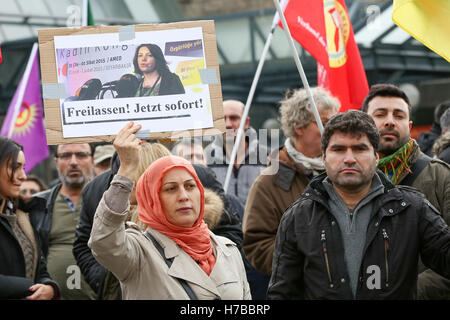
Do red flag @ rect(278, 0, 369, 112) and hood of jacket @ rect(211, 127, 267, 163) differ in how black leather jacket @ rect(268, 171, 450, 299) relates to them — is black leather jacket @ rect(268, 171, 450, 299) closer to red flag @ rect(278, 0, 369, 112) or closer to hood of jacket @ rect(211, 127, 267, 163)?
red flag @ rect(278, 0, 369, 112)

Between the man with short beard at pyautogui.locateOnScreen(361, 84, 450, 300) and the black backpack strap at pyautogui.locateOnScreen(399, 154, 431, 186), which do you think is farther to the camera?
the black backpack strap at pyautogui.locateOnScreen(399, 154, 431, 186)

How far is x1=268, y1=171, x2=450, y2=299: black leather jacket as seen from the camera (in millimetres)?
3949

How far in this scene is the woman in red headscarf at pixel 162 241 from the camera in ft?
12.4

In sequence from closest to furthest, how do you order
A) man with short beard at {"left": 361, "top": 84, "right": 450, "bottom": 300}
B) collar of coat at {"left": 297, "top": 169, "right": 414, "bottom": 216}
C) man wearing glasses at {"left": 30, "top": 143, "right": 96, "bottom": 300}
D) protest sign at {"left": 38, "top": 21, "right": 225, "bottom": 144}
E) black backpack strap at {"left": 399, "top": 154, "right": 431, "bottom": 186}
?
collar of coat at {"left": 297, "top": 169, "right": 414, "bottom": 216}, protest sign at {"left": 38, "top": 21, "right": 225, "bottom": 144}, man with short beard at {"left": 361, "top": 84, "right": 450, "bottom": 300}, black backpack strap at {"left": 399, "top": 154, "right": 431, "bottom": 186}, man wearing glasses at {"left": 30, "top": 143, "right": 96, "bottom": 300}

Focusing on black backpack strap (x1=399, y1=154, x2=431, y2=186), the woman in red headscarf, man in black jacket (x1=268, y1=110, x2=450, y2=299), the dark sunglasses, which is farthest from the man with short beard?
the dark sunglasses

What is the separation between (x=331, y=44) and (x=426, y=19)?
1365 mm

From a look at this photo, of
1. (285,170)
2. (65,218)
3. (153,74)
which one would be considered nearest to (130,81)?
(153,74)

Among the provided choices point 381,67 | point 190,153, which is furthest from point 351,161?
point 381,67

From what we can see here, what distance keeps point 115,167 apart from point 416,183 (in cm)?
179

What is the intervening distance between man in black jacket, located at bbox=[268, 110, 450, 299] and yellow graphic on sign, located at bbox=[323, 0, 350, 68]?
2.22 meters

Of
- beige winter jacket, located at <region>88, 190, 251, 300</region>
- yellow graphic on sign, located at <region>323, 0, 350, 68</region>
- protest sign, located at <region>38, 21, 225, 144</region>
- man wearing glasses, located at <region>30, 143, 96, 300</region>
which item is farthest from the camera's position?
yellow graphic on sign, located at <region>323, 0, 350, 68</region>

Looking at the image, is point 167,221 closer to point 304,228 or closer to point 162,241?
point 162,241

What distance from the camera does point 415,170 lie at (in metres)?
4.79

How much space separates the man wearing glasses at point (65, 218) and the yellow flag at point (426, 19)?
2647 millimetres
